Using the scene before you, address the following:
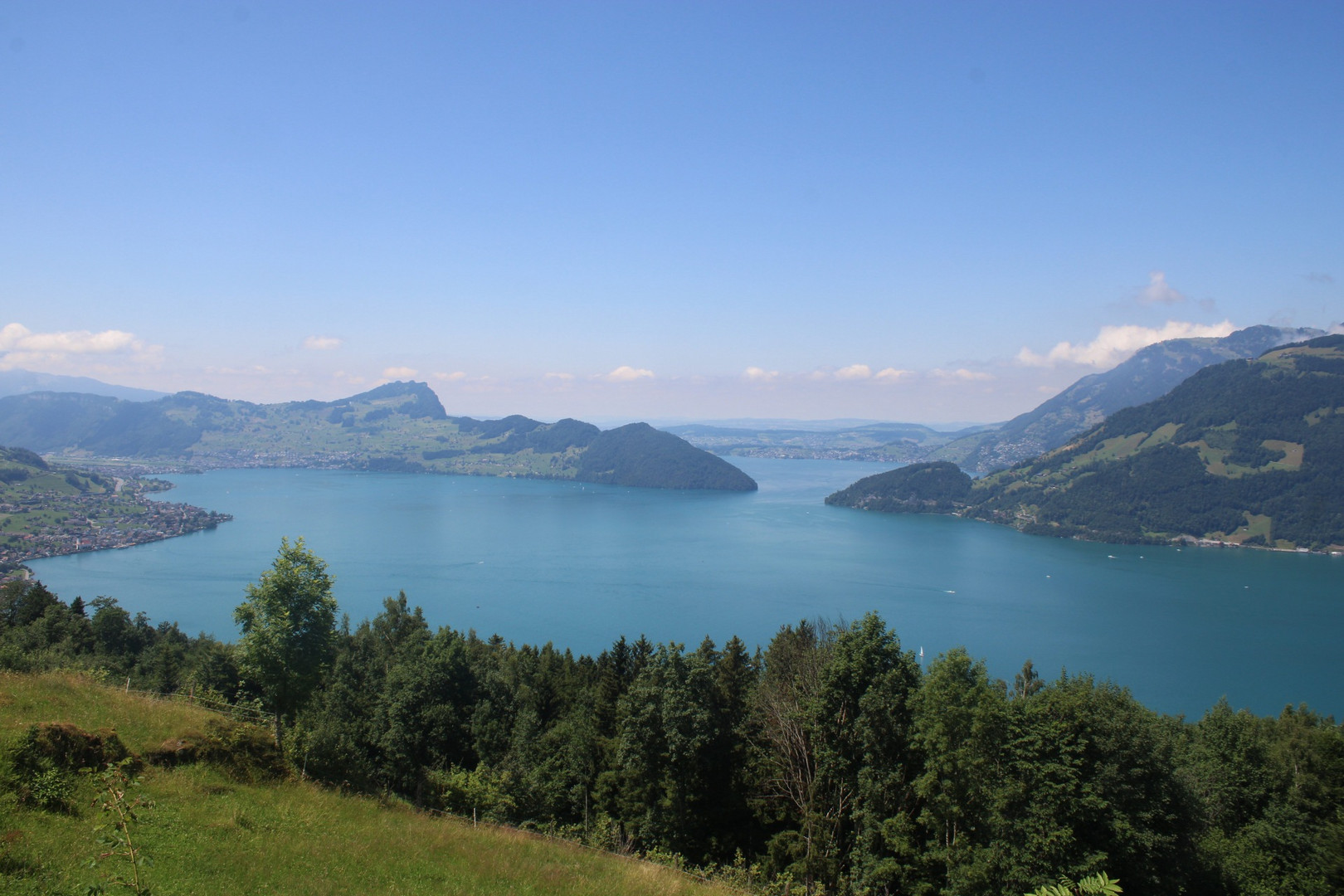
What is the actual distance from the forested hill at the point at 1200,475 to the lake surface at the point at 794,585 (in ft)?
32.8

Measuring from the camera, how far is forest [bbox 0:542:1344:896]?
1152 cm

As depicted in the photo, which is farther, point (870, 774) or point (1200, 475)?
point (1200, 475)

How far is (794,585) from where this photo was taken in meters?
63.1

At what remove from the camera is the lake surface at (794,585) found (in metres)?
45.9

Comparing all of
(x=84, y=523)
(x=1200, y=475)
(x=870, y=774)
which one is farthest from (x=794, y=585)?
(x=1200, y=475)

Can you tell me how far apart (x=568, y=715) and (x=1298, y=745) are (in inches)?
711

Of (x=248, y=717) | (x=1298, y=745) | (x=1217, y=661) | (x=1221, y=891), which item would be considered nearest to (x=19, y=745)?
(x=248, y=717)

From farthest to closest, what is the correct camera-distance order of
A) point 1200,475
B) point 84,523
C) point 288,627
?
point 1200,475
point 84,523
point 288,627

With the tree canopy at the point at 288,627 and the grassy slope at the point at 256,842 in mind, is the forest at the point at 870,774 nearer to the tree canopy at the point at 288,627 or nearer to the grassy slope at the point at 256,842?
the tree canopy at the point at 288,627

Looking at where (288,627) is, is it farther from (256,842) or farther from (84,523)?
(84,523)

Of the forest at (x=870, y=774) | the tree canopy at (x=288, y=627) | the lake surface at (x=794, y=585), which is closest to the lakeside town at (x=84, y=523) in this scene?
the lake surface at (x=794, y=585)

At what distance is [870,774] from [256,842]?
9.83 m

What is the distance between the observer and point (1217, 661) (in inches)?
1780

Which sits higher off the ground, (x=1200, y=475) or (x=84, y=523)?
(x=1200, y=475)
